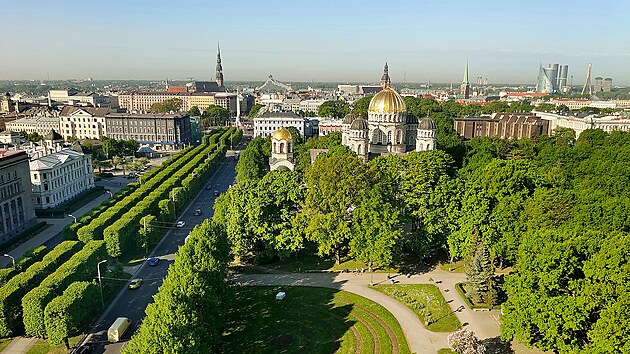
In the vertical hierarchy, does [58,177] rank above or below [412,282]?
above

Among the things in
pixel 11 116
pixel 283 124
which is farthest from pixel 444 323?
pixel 11 116

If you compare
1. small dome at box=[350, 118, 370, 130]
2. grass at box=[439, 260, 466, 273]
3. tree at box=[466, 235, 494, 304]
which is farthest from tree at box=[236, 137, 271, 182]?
tree at box=[466, 235, 494, 304]

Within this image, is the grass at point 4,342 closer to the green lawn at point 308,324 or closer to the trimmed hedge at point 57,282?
the trimmed hedge at point 57,282

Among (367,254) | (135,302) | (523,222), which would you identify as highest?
(523,222)

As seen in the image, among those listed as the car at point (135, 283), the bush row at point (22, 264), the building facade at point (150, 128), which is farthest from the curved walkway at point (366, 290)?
the building facade at point (150, 128)

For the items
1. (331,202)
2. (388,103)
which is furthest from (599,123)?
(331,202)

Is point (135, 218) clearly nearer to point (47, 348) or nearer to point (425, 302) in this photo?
point (47, 348)

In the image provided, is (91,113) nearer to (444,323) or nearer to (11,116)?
(11,116)
